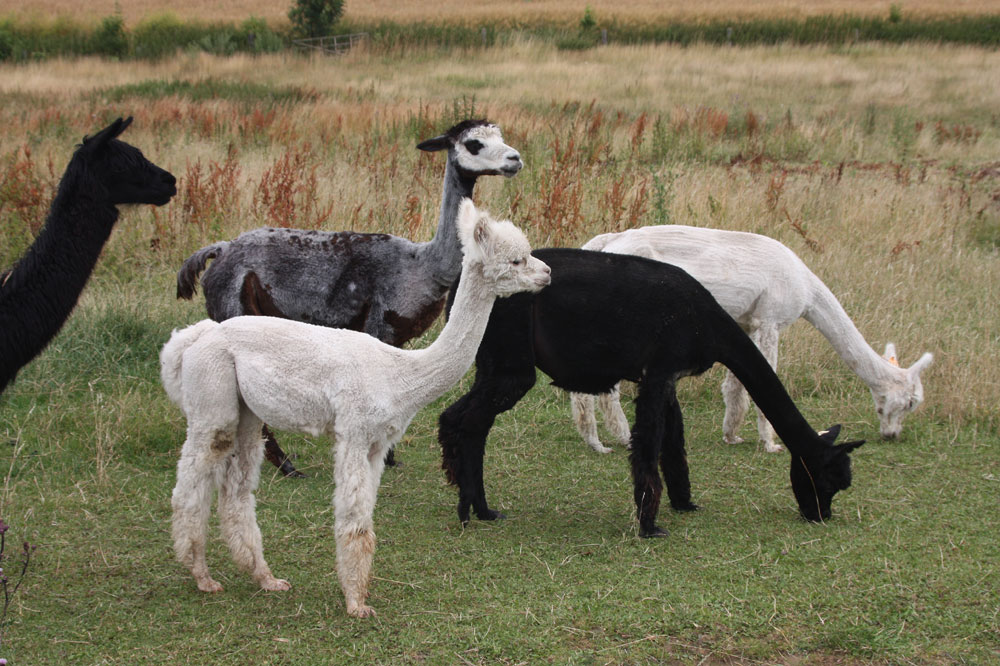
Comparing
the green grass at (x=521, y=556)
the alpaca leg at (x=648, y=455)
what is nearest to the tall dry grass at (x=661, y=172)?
the green grass at (x=521, y=556)

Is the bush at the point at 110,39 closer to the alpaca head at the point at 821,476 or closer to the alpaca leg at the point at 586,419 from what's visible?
the alpaca leg at the point at 586,419

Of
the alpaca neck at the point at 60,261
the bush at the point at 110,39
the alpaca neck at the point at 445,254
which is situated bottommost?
the bush at the point at 110,39

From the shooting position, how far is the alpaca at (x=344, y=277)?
6.14m

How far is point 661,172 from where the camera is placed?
42.2 ft

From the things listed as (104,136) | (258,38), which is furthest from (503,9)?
(104,136)

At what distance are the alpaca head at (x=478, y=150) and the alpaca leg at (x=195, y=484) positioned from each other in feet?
8.33

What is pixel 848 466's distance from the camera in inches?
217

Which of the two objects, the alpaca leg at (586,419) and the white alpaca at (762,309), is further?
the alpaca leg at (586,419)

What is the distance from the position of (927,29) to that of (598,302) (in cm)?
3905

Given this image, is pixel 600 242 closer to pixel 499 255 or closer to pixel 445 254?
pixel 445 254

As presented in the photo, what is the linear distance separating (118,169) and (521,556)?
8.93 feet

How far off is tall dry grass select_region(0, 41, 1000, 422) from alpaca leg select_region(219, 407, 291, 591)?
2010 mm

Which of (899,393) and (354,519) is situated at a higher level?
(354,519)

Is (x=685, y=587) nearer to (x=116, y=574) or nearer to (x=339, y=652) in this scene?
(x=339, y=652)
